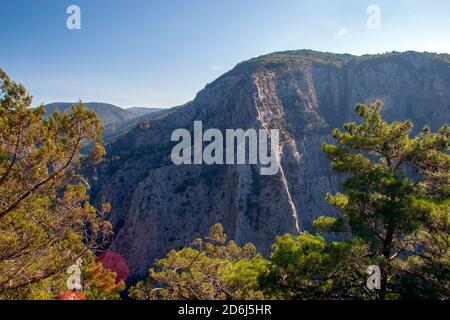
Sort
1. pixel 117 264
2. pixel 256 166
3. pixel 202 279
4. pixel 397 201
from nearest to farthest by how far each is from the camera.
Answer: pixel 397 201 → pixel 202 279 → pixel 117 264 → pixel 256 166

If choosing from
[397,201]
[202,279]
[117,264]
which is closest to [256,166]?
[117,264]

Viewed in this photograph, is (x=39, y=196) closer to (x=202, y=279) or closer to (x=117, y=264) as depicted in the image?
(x=202, y=279)

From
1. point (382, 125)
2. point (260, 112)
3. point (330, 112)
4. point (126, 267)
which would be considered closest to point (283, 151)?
point (260, 112)

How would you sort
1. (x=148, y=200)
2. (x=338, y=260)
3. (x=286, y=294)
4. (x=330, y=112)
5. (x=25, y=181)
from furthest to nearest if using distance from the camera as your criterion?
(x=330, y=112) → (x=148, y=200) → (x=286, y=294) → (x=338, y=260) → (x=25, y=181)

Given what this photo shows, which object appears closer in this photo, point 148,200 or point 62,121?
point 62,121

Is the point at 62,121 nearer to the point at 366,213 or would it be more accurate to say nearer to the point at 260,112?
the point at 366,213

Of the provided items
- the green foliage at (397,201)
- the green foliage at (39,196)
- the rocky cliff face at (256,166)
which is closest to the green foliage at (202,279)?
the green foliage at (397,201)

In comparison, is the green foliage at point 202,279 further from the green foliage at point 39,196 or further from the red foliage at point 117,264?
the red foliage at point 117,264

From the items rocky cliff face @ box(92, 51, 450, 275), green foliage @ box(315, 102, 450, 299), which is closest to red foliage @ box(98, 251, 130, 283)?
rocky cliff face @ box(92, 51, 450, 275)
